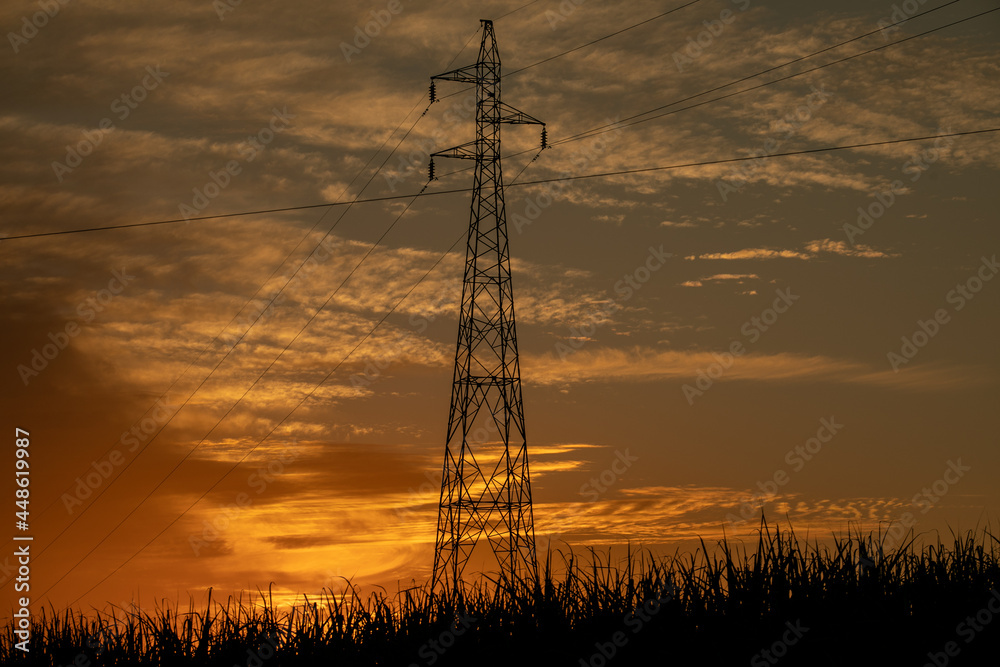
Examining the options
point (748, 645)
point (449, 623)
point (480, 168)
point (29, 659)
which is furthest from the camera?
point (480, 168)

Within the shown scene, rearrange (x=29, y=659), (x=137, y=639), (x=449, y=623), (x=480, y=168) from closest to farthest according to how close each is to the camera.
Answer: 1. (x=449, y=623)
2. (x=137, y=639)
3. (x=29, y=659)
4. (x=480, y=168)

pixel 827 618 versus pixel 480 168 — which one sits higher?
pixel 480 168

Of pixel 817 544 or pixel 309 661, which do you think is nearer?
pixel 817 544

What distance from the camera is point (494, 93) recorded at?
38781mm

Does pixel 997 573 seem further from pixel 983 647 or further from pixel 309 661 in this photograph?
pixel 309 661

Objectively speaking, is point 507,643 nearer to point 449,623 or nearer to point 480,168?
point 449,623

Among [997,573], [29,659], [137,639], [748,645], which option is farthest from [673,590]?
[29,659]

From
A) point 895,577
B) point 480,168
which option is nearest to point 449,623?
point 895,577

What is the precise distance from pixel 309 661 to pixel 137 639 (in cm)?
391

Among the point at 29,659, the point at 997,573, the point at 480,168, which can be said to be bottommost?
the point at 29,659

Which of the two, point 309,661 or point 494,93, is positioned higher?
point 494,93

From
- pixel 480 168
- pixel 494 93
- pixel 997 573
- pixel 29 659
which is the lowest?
pixel 29 659

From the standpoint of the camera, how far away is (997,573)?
39.7 feet

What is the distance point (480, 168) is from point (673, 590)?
92.0ft
